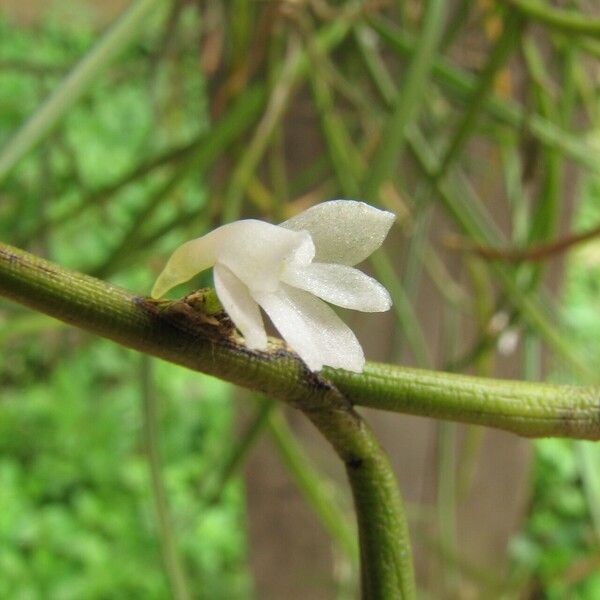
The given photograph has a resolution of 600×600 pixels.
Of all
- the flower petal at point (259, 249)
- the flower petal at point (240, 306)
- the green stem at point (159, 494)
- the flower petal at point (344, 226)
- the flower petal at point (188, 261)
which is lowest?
the flower petal at point (240, 306)

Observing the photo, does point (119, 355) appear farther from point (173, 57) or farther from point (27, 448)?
point (173, 57)

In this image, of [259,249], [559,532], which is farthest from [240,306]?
[559,532]

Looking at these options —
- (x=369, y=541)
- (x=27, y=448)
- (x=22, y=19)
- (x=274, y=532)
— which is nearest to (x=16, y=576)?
(x=27, y=448)

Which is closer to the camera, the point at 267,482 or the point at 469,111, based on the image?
the point at 469,111

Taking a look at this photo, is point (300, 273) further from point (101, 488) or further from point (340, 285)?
point (101, 488)

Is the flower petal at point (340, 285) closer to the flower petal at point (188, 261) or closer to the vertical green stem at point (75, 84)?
the flower petal at point (188, 261)

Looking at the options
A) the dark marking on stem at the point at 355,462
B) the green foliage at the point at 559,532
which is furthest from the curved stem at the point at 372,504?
the green foliage at the point at 559,532

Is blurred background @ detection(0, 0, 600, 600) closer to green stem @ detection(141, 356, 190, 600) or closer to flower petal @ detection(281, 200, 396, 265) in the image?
green stem @ detection(141, 356, 190, 600)
